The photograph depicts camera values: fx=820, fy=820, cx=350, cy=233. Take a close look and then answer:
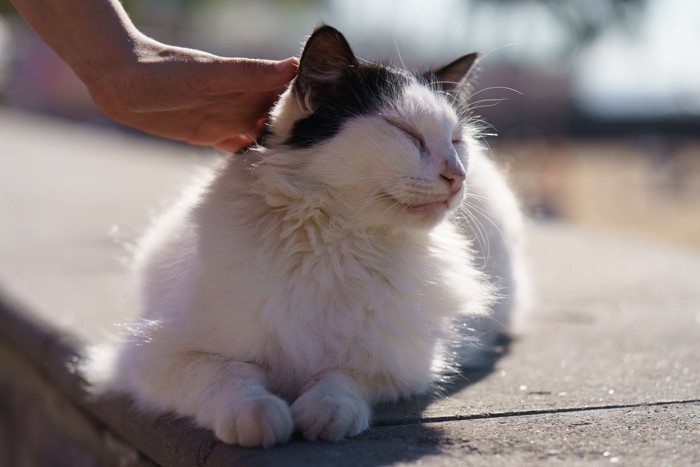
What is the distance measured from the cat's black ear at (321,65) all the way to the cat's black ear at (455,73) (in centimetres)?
43

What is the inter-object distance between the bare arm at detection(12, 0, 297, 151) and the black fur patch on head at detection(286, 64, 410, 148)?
20 cm

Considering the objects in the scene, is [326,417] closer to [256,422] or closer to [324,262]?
[256,422]

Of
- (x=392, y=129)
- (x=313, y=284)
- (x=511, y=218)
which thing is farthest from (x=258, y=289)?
(x=511, y=218)

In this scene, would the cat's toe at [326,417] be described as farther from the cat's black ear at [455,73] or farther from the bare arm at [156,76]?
the cat's black ear at [455,73]

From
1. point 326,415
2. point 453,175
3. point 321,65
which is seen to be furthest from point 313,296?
point 321,65

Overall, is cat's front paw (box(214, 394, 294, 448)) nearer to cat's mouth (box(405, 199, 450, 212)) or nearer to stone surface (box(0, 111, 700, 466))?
stone surface (box(0, 111, 700, 466))

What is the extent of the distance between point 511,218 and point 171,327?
1.47 m

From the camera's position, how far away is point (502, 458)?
182cm

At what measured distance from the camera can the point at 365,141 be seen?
2166 mm

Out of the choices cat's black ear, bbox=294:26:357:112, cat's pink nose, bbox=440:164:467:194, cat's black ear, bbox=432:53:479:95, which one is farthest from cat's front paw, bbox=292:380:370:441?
cat's black ear, bbox=432:53:479:95

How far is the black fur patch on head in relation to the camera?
2.21 meters

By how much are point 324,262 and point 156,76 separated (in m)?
0.78

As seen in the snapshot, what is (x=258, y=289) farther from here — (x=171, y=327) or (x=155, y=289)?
(x=155, y=289)

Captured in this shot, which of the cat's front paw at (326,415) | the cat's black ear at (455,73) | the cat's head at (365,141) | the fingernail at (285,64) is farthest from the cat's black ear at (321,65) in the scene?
the cat's front paw at (326,415)
